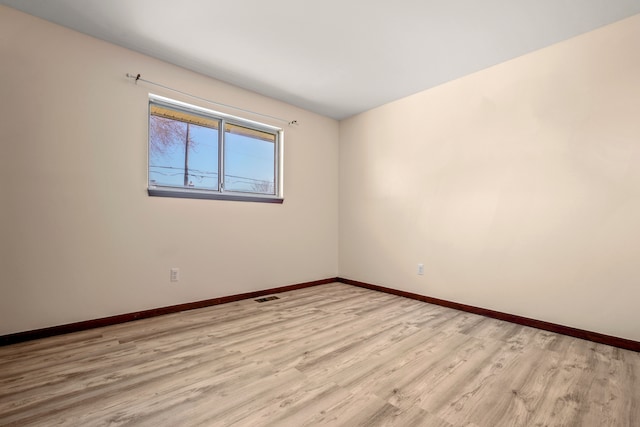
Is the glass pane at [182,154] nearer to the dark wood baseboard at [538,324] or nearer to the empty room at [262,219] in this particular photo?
the empty room at [262,219]

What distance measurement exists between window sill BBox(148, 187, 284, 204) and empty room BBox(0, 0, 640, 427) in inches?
1.3

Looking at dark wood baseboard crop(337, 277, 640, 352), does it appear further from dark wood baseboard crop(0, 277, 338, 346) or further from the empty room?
dark wood baseboard crop(0, 277, 338, 346)

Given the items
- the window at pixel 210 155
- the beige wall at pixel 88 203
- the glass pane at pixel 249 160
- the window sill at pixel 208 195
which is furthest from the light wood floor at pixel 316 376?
the glass pane at pixel 249 160

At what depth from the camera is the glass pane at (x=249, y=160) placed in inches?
130

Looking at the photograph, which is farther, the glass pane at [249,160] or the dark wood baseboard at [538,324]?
the glass pane at [249,160]

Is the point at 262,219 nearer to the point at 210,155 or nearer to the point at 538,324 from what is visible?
the point at 210,155

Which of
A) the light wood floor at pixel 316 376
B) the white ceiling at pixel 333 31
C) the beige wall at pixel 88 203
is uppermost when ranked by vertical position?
the white ceiling at pixel 333 31

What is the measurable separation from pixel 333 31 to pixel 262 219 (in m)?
2.10

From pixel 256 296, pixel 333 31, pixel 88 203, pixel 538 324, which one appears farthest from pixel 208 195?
pixel 538 324

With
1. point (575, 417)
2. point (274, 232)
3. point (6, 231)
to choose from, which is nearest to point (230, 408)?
point (575, 417)

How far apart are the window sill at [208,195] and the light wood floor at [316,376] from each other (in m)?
1.17

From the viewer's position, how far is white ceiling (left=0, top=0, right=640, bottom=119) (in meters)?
2.02

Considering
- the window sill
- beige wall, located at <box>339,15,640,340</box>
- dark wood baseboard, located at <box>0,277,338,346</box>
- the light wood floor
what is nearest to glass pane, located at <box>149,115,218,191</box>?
the window sill

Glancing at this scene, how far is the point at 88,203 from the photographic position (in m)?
2.35
